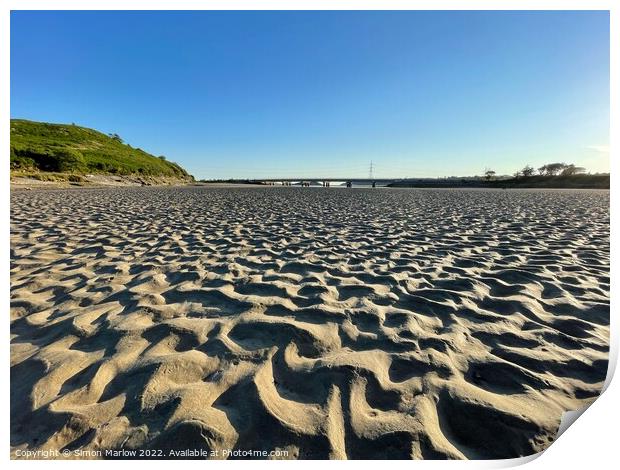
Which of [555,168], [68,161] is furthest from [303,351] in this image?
[555,168]

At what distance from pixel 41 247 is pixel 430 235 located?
338 inches

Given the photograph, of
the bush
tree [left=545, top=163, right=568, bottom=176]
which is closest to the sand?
the bush

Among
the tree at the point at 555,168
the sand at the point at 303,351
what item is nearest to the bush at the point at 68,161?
the sand at the point at 303,351

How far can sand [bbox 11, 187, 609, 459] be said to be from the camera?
185 centimetres

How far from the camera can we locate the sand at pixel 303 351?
6.07 feet

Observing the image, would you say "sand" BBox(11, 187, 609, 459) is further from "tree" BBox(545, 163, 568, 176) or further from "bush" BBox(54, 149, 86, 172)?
"tree" BBox(545, 163, 568, 176)

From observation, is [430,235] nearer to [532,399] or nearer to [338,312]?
[338,312]

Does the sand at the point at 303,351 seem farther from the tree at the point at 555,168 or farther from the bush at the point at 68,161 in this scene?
the tree at the point at 555,168

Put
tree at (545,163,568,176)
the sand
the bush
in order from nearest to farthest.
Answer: the sand, the bush, tree at (545,163,568,176)

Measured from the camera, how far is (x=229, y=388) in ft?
7.16

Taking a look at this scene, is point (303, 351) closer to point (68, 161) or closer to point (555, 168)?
point (68, 161)

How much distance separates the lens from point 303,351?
2643 mm
